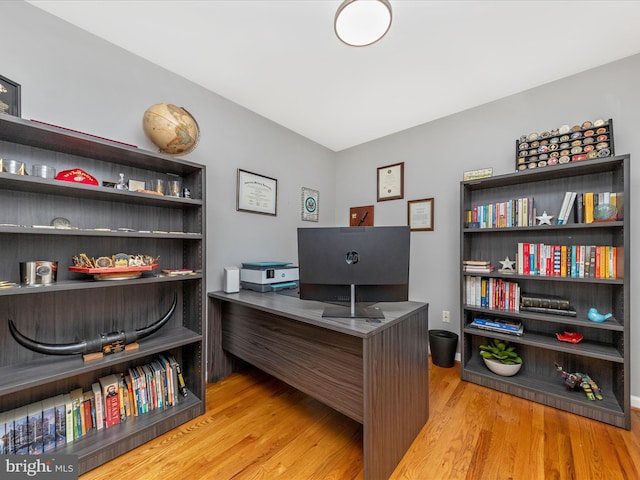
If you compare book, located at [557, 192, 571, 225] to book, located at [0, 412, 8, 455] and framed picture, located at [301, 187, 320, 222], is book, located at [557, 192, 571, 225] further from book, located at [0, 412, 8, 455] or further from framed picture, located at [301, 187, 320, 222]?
book, located at [0, 412, 8, 455]

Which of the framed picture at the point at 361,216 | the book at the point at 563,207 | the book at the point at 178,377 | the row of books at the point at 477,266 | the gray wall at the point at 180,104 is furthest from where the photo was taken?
the framed picture at the point at 361,216

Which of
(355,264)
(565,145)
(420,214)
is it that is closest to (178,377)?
(355,264)

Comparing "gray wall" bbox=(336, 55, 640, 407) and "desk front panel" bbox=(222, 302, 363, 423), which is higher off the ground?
"gray wall" bbox=(336, 55, 640, 407)

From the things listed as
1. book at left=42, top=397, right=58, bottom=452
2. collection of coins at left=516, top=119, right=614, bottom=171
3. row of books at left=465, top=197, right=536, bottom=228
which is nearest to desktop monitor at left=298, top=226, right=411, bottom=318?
row of books at left=465, top=197, right=536, bottom=228

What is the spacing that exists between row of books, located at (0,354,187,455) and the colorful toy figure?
2.69 m

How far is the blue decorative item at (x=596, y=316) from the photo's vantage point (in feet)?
5.77

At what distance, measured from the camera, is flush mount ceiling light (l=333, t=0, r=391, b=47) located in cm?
129

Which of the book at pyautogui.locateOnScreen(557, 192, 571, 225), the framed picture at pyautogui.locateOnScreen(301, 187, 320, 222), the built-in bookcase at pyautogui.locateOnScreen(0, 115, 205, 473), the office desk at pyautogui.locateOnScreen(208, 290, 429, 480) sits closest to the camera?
the office desk at pyautogui.locateOnScreen(208, 290, 429, 480)

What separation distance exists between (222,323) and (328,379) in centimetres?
116

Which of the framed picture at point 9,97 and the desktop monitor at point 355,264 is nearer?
the framed picture at point 9,97

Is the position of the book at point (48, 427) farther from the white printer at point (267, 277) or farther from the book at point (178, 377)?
the white printer at point (267, 277)

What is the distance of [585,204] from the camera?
1835 millimetres

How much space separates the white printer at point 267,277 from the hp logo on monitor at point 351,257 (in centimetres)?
93

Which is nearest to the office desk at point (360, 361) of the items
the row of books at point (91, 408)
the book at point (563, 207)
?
the row of books at point (91, 408)
